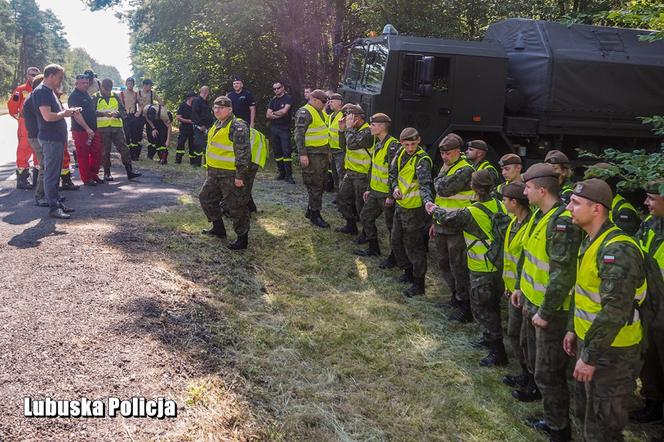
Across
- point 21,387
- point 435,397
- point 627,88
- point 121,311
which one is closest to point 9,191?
point 121,311

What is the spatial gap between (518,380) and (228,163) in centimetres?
372

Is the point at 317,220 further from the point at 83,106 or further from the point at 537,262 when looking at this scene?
the point at 537,262

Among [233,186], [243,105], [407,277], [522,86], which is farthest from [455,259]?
[243,105]

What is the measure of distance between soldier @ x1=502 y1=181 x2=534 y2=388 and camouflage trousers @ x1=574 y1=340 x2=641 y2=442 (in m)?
0.86

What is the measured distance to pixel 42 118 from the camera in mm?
6551

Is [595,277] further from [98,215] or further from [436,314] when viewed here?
[98,215]

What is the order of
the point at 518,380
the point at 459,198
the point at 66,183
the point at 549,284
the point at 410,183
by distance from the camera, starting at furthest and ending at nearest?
the point at 66,183 → the point at 410,183 → the point at 459,198 → the point at 518,380 → the point at 549,284

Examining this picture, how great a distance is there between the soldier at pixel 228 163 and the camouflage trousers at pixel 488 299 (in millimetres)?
2788

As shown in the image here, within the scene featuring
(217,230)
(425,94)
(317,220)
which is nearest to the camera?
(217,230)

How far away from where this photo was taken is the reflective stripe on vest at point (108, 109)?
9.22 metres

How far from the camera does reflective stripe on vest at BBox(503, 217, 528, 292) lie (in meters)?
3.92

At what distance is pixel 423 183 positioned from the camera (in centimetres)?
561

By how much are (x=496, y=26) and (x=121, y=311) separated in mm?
7897

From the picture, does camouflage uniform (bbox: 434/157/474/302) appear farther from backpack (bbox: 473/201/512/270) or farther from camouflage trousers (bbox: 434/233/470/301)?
backpack (bbox: 473/201/512/270)
